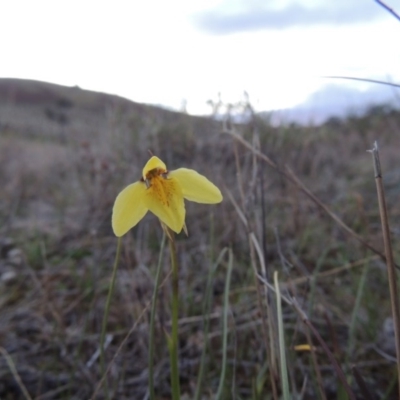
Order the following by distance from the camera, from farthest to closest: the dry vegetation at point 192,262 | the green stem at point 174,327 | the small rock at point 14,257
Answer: the small rock at point 14,257 → the dry vegetation at point 192,262 → the green stem at point 174,327

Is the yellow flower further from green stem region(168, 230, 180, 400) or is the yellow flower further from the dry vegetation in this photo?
the dry vegetation

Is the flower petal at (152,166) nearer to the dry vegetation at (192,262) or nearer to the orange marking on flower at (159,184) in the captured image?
the orange marking on flower at (159,184)

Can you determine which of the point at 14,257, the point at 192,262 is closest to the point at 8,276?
the point at 14,257

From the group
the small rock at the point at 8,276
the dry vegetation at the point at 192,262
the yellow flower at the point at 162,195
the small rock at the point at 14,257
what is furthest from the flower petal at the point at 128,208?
the small rock at the point at 14,257

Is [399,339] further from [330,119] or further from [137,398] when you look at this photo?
[330,119]

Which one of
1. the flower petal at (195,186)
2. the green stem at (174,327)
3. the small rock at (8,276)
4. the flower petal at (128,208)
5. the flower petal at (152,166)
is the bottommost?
the small rock at (8,276)

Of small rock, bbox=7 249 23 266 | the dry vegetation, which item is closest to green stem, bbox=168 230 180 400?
the dry vegetation
